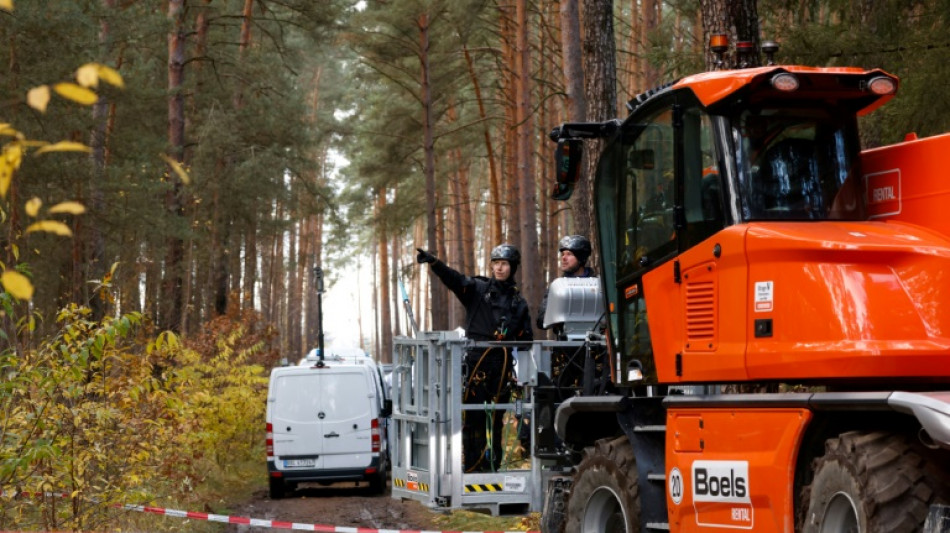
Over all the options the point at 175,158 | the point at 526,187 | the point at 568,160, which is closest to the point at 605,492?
the point at 568,160

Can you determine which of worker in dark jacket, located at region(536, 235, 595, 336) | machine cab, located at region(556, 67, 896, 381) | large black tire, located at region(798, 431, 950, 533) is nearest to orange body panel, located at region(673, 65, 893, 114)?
machine cab, located at region(556, 67, 896, 381)

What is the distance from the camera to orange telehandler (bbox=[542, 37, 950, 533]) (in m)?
6.34

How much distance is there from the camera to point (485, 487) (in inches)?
461

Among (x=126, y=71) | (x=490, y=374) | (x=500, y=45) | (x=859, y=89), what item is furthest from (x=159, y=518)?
(x=500, y=45)

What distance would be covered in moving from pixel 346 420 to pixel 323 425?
0.40 metres

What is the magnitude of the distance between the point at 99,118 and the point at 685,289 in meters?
18.4

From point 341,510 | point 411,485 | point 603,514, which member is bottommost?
point 341,510

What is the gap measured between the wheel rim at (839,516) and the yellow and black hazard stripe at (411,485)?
19.5ft

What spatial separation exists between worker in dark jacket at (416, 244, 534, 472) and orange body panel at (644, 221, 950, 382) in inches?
194

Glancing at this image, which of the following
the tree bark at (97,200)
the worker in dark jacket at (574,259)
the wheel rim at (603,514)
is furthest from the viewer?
the tree bark at (97,200)

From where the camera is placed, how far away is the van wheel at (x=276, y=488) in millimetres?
21578

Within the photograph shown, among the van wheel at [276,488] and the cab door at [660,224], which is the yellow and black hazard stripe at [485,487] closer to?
the cab door at [660,224]

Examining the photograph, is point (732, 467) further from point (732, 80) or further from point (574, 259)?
point (574, 259)

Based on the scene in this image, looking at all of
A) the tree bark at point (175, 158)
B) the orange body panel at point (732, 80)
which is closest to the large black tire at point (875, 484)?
the orange body panel at point (732, 80)
